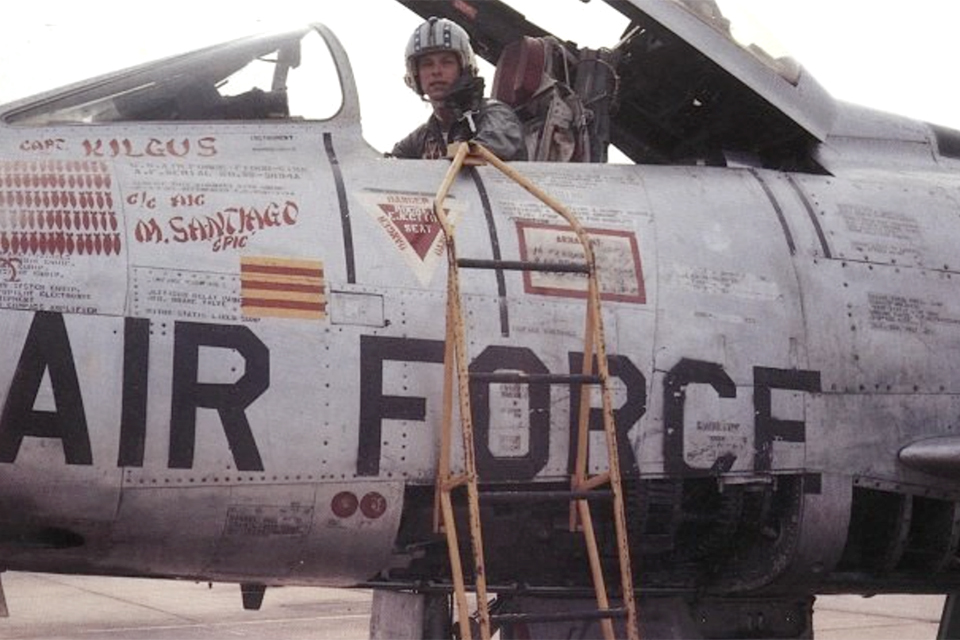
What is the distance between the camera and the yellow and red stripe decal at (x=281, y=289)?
533 cm

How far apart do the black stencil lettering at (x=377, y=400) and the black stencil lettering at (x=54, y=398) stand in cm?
99

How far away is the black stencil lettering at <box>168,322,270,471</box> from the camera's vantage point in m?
5.15

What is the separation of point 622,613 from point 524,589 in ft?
2.19

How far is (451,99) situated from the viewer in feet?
22.0

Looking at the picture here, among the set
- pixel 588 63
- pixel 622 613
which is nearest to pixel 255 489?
pixel 622 613

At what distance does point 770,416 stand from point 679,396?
1.46ft

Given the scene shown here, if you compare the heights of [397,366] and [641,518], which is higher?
[397,366]

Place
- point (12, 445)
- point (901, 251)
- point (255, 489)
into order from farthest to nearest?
point (901, 251)
point (255, 489)
point (12, 445)

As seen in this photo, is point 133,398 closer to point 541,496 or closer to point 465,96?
point 541,496

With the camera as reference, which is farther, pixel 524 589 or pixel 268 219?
pixel 524 589

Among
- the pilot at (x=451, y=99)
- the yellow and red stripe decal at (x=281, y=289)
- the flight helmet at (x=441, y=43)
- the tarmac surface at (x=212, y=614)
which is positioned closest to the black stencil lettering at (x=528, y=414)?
the yellow and red stripe decal at (x=281, y=289)

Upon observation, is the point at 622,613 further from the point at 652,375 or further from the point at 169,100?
the point at 169,100

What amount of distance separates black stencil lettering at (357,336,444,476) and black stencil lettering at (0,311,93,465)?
0.99m

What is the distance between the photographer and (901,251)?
6.70m
